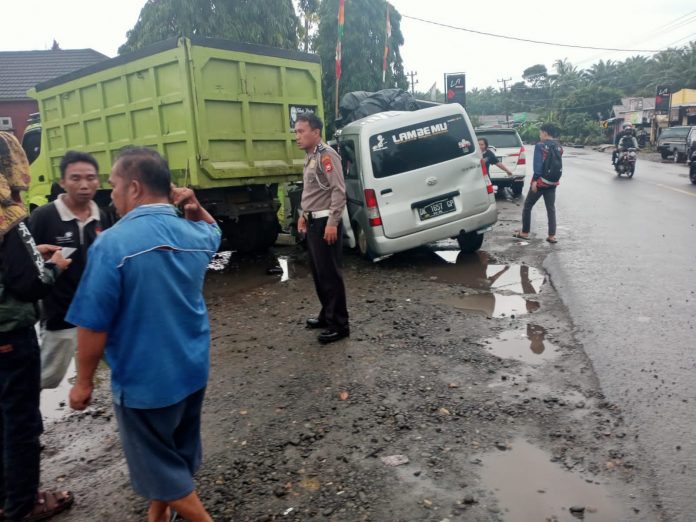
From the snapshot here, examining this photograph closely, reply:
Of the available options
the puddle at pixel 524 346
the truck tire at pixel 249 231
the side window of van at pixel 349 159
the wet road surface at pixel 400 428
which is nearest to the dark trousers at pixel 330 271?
the wet road surface at pixel 400 428

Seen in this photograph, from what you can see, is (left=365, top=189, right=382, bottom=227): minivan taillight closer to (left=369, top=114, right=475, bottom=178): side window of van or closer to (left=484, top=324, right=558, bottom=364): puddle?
(left=369, top=114, right=475, bottom=178): side window of van

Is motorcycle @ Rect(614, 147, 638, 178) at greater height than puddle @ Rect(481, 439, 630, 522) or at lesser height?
greater

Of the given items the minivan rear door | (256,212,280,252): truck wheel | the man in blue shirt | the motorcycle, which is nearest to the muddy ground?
the man in blue shirt

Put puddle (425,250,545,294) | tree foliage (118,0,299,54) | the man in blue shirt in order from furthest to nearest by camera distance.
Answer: tree foliage (118,0,299,54)
puddle (425,250,545,294)
the man in blue shirt

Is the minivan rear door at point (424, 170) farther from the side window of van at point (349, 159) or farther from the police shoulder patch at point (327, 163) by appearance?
the police shoulder patch at point (327, 163)

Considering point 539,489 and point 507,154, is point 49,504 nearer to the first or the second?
point 539,489

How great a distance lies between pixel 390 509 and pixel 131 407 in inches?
50.4

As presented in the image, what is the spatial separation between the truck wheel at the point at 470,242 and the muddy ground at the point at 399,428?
6.83 ft

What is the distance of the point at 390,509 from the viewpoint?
2637 millimetres

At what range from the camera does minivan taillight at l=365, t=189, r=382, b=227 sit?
7.01m

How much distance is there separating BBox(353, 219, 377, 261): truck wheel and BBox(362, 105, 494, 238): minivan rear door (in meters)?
0.61

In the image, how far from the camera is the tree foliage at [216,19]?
1365 cm

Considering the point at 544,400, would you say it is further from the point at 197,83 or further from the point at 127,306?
the point at 197,83

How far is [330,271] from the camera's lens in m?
4.91
